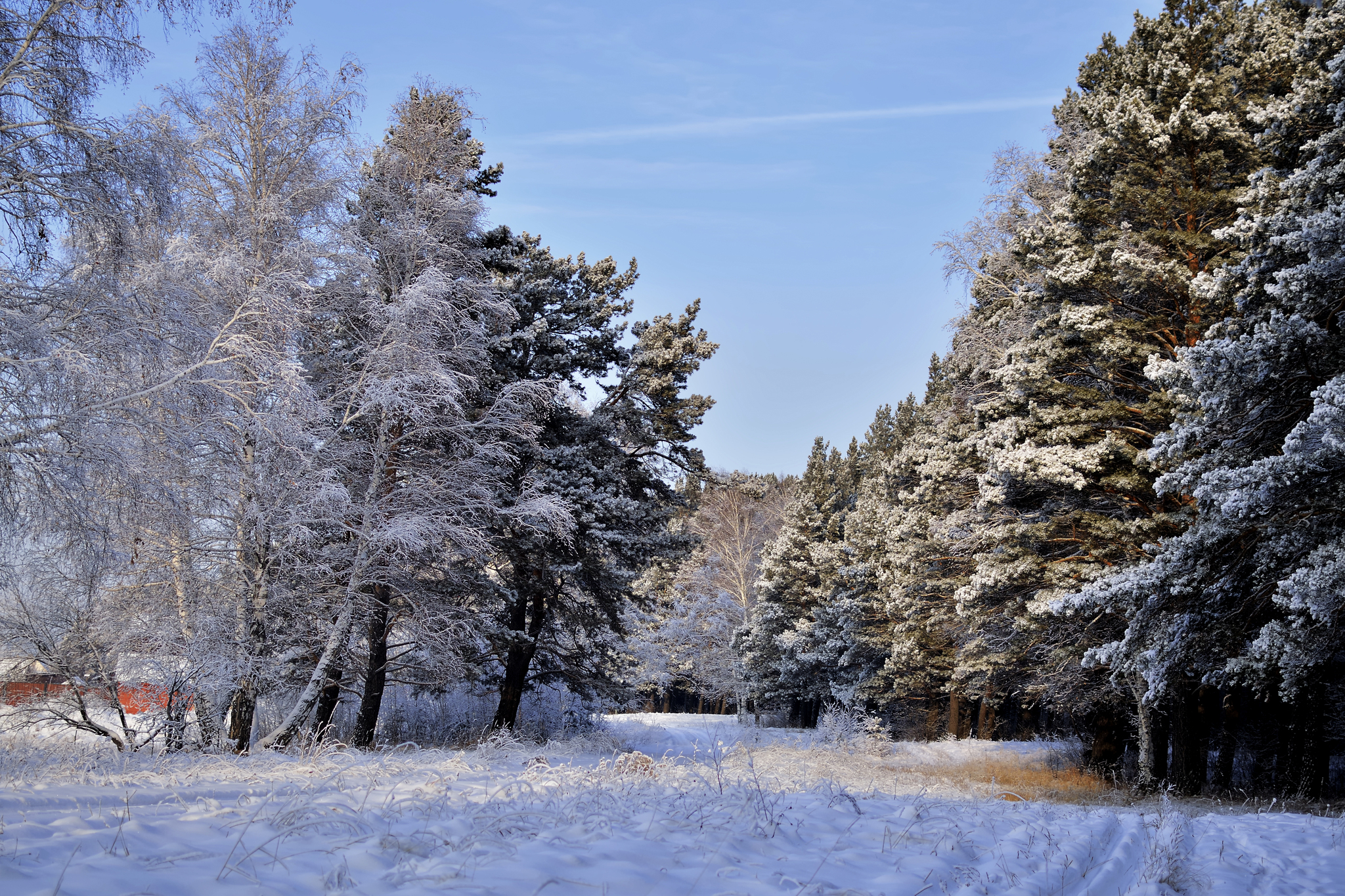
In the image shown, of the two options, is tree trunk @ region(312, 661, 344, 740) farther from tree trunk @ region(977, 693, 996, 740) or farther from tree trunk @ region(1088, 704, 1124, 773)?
tree trunk @ region(977, 693, 996, 740)

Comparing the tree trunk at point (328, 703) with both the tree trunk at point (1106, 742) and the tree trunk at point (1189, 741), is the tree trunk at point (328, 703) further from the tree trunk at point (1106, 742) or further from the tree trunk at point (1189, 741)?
the tree trunk at point (1106, 742)

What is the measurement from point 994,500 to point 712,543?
29.2 meters

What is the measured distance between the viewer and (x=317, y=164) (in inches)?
478

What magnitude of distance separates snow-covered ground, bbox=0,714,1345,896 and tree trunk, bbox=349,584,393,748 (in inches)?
233

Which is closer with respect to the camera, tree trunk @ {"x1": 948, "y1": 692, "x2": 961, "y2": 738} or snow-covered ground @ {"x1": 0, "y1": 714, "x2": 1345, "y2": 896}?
snow-covered ground @ {"x1": 0, "y1": 714, "x2": 1345, "y2": 896}

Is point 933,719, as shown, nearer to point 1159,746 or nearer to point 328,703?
point 1159,746

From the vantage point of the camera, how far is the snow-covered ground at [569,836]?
11.9 feet

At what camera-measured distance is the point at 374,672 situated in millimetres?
14188

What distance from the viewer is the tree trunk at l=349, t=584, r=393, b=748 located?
13906mm

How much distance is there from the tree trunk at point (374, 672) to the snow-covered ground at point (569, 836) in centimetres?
591

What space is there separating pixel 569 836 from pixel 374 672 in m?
11.0

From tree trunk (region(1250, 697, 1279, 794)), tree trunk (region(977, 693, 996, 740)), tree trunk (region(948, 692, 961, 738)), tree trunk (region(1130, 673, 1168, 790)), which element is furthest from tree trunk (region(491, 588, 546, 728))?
tree trunk (region(1250, 697, 1279, 794))

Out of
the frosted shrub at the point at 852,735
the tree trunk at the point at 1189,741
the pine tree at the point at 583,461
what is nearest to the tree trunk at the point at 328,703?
the pine tree at the point at 583,461

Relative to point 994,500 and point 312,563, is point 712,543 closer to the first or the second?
point 994,500
